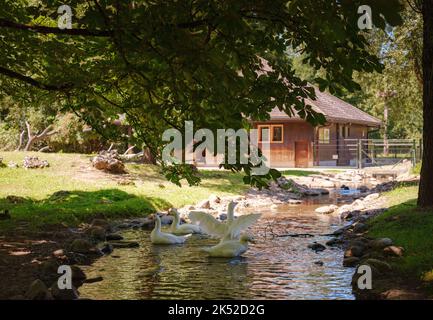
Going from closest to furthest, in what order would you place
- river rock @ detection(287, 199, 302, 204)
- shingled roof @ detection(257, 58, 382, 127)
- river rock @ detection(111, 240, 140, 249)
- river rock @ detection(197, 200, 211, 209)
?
1. river rock @ detection(111, 240, 140, 249)
2. river rock @ detection(197, 200, 211, 209)
3. river rock @ detection(287, 199, 302, 204)
4. shingled roof @ detection(257, 58, 382, 127)

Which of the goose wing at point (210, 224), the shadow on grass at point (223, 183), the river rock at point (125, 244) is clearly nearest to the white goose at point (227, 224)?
the goose wing at point (210, 224)

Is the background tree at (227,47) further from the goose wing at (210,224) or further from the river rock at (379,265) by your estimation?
the goose wing at (210,224)

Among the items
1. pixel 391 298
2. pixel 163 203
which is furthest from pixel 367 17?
pixel 163 203

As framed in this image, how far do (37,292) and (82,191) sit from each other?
1295 cm

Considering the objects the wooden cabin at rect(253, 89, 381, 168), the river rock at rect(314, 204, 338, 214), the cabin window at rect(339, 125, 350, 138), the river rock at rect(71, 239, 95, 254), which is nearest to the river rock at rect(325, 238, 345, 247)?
the river rock at rect(71, 239, 95, 254)

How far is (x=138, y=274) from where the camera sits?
1005cm

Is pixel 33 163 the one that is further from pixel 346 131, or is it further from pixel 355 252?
pixel 346 131

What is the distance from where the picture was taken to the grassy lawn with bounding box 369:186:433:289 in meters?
8.98

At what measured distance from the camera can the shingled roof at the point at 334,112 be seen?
4016 cm

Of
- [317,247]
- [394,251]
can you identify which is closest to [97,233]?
[317,247]

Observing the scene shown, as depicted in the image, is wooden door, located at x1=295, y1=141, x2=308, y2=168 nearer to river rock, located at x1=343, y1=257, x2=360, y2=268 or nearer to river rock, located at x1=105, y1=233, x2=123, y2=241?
river rock, located at x1=105, y1=233, x2=123, y2=241

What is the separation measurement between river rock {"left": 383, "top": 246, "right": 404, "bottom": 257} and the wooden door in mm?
32347

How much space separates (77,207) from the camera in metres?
17.4
